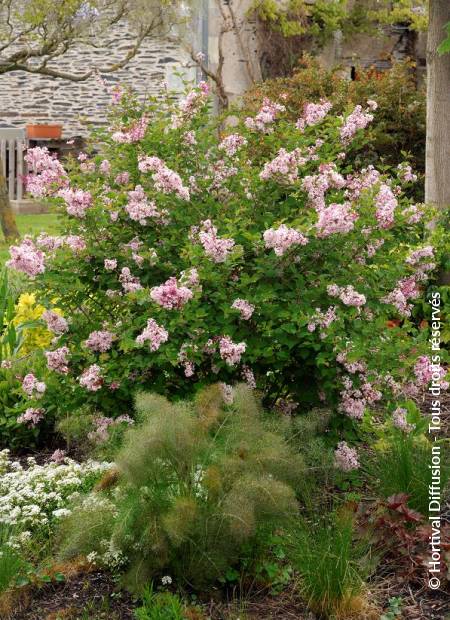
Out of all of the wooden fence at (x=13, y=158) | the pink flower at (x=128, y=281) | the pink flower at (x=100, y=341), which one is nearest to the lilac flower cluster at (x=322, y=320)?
the pink flower at (x=128, y=281)

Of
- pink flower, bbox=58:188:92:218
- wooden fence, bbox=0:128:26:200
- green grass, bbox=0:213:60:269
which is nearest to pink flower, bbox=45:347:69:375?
pink flower, bbox=58:188:92:218

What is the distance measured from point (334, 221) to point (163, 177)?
691mm

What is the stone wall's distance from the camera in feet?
61.1

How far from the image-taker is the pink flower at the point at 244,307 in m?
3.58

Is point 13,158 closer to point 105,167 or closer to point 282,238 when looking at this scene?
point 105,167

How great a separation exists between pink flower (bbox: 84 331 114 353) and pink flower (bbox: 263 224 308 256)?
0.79m

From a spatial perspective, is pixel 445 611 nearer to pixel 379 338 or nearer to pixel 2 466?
pixel 379 338

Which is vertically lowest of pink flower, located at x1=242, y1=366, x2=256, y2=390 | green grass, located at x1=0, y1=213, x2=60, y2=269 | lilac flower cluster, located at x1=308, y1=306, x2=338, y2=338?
green grass, located at x1=0, y1=213, x2=60, y2=269

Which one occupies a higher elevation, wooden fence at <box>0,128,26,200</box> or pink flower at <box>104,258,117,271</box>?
pink flower at <box>104,258,117,271</box>

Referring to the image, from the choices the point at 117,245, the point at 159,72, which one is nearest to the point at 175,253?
the point at 117,245

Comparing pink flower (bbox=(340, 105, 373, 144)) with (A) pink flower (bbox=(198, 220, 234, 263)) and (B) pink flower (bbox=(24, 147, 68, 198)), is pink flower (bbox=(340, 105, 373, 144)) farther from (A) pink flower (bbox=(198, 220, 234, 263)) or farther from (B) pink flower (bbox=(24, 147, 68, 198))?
(B) pink flower (bbox=(24, 147, 68, 198))

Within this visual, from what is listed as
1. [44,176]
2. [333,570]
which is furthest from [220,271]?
[333,570]

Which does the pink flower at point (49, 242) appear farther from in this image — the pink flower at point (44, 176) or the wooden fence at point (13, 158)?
the wooden fence at point (13, 158)

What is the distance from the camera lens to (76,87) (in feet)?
63.4
